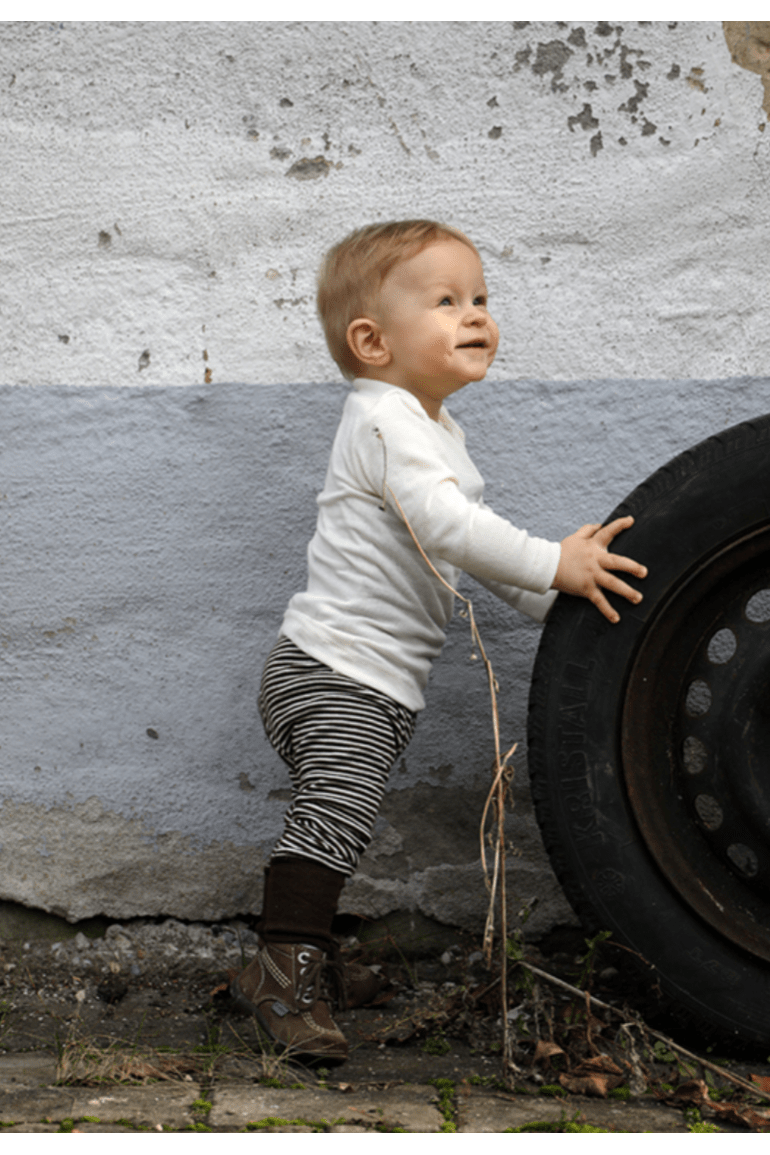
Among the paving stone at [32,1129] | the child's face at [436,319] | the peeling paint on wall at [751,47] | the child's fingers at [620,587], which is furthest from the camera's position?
the peeling paint on wall at [751,47]

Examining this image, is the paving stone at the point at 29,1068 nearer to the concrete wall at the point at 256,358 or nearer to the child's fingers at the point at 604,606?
the concrete wall at the point at 256,358

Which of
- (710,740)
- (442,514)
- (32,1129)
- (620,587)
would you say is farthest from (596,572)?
(32,1129)

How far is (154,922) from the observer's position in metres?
2.21

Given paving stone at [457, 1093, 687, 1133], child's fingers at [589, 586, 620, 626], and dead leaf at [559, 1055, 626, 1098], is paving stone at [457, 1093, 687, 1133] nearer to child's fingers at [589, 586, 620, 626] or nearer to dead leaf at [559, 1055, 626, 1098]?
dead leaf at [559, 1055, 626, 1098]

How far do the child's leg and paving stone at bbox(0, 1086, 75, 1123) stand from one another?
0.34 meters

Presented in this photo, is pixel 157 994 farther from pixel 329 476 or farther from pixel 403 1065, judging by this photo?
pixel 329 476

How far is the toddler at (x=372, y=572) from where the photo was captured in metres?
1.73

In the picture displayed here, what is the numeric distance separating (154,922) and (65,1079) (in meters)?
0.61

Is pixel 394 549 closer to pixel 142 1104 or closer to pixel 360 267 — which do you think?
pixel 360 267

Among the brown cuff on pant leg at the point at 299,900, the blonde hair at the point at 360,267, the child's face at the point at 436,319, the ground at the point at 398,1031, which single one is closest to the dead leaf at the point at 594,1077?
the ground at the point at 398,1031

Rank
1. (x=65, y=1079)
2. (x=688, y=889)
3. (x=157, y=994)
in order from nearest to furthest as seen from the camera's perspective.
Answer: (x=65, y=1079), (x=688, y=889), (x=157, y=994)

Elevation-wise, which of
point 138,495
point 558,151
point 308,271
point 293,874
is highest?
point 558,151

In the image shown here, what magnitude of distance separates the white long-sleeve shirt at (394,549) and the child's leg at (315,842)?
7cm

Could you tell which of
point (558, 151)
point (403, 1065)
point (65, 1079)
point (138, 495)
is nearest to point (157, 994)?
point (65, 1079)
